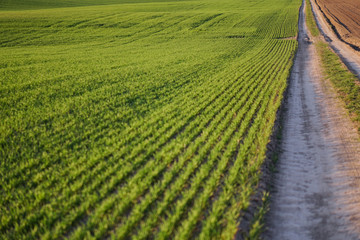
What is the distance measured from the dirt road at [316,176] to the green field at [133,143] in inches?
32.4

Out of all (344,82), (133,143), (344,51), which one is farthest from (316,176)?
(344,51)

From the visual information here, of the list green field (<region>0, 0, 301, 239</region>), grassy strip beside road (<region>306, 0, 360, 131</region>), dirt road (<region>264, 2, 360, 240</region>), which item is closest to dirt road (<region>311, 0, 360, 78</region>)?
grassy strip beside road (<region>306, 0, 360, 131</region>)

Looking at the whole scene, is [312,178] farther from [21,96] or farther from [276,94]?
[21,96]

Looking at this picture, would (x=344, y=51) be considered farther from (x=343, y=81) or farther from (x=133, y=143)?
(x=133, y=143)

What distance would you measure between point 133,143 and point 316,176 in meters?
5.90

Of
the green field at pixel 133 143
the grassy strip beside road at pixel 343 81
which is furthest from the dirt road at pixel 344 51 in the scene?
the green field at pixel 133 143

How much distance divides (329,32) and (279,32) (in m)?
8.47

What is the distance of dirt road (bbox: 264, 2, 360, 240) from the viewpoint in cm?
545

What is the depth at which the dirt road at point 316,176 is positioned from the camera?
5.45 m

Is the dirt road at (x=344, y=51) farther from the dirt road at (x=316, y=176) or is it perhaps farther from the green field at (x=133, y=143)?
the dirt road at (x=316, y=176)

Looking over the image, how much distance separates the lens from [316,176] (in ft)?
23.3

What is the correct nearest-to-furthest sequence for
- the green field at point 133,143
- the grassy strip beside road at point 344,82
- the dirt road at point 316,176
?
1. the green field at point 133,143
2. the dirt road at point 316,176
3. the grassy strip beside road at point 344,82

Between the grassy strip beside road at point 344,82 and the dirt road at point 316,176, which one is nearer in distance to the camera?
the dirt road at point 316,176

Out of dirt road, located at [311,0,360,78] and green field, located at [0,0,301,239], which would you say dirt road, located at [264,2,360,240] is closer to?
green field, located at [0,0,301,239]
